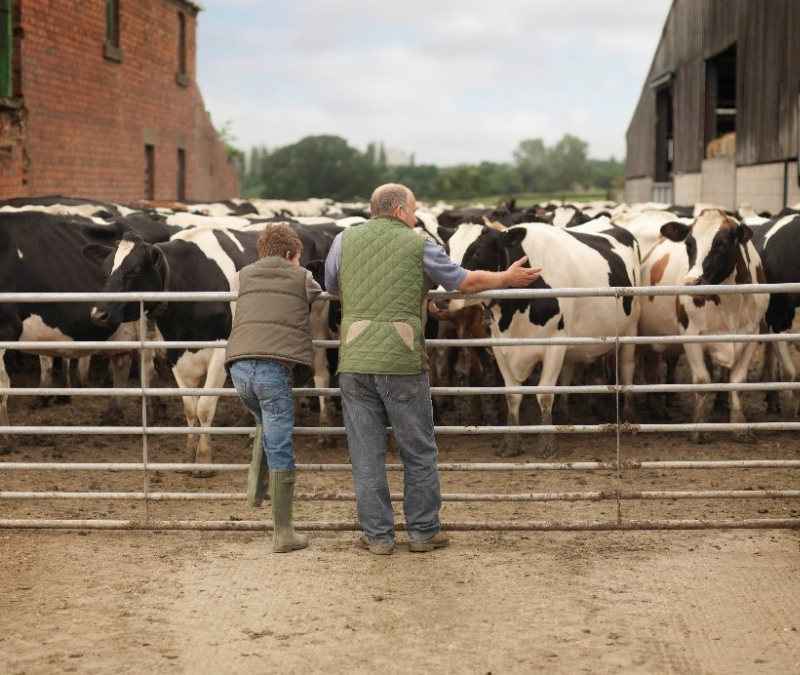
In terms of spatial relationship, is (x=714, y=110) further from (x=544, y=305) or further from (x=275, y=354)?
(x=275, y=354)

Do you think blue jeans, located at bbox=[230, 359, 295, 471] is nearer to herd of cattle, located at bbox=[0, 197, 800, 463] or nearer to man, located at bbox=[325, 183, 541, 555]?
man, located at bbox=[325, 183, 541, 555]

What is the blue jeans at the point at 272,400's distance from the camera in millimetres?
6254

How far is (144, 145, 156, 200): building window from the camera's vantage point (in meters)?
29.5

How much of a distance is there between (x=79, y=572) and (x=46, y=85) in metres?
16.8

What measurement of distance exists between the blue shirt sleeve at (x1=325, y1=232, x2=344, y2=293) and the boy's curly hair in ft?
0.78

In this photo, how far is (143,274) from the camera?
852 centimetres

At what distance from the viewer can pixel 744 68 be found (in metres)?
25.8

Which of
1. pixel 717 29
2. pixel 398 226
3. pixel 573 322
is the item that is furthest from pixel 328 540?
pixel 717 29

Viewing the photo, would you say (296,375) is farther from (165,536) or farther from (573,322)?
(573,322)

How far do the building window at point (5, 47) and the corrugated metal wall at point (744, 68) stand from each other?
45.3 feet

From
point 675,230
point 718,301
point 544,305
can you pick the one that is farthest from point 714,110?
point 544,305

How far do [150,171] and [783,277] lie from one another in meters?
21.3

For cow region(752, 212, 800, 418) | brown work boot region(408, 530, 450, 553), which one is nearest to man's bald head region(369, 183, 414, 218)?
brown work boot region(408, 530, 450, 553)

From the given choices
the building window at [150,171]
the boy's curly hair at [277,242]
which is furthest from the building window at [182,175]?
the boy's curly hair at [277,242]
